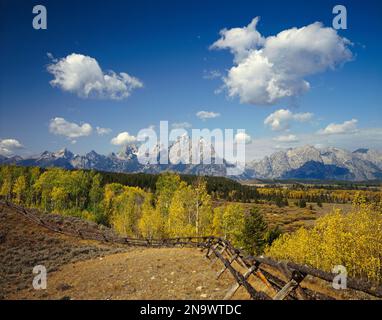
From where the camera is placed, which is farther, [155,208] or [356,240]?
[155,208]

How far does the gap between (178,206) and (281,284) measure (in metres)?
43.2

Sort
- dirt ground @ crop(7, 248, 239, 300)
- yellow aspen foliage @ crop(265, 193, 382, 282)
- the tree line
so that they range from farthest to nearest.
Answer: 1. the tree line
2. yellow aspen foliage @ crop(265, 193, 382, 282)
3. dirt ground @ crop(7, 248, 239, 300)

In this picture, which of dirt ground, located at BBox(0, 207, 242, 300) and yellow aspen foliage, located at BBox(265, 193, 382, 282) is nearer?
dirt ground, located at BBox(0, 207, 242, 300)

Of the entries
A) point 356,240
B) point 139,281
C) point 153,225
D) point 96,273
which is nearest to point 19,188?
point 153,225

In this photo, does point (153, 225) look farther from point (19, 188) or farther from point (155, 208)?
point (19, 188)

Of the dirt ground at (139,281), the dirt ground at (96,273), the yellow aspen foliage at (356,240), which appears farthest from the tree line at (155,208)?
the dirt ground at (96,273)

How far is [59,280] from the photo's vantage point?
→ 18875mm

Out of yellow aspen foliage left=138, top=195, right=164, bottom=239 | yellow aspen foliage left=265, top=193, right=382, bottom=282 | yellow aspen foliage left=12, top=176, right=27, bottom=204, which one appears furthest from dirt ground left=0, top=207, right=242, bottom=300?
yellow aspen foliage left=12, top=176, right=27, bottom=204

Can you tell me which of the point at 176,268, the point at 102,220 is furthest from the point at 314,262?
the point at 102,220

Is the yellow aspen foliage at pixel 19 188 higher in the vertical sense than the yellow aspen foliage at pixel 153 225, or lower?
higher

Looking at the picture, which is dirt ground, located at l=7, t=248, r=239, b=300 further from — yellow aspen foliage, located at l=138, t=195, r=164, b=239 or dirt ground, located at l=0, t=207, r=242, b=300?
yellow aspen foliage, located at l=138, t=195, r=164, b=239

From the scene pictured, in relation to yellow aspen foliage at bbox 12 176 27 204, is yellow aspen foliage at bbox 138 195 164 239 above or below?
below

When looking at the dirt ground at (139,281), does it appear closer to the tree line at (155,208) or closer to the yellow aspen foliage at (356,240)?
the tree line at (155,208)
